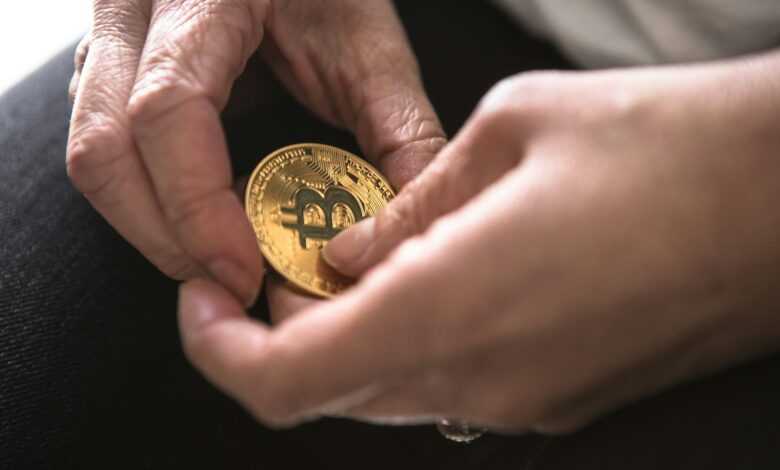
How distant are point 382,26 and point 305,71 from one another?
0.41 ft

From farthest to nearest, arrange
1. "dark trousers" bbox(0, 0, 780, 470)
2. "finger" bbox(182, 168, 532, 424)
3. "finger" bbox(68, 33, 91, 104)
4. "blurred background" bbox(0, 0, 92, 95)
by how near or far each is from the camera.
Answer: "blurred background" bbox(0, 0, 92, 95) < "finger" bbox(68, 33, 91, 104) < "dark trousers" bbox(0, 0, 780, 470) < "finger" bbox(182, 168, 532, 424)

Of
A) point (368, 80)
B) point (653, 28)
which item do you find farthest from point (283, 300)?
point (653, 28)

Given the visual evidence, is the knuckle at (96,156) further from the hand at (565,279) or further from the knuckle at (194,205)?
the hand at (565,279)

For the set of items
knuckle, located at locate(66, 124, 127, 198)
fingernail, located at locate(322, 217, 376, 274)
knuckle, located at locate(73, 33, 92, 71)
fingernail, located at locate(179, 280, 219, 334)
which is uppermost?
knuckle, located at locate(73, 33, 92, 71)

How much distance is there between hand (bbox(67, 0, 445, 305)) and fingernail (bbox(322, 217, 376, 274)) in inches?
3.3

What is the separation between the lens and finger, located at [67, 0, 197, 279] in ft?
2.74

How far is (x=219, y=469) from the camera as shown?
956 mm

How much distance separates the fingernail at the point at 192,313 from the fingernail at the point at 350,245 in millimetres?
159

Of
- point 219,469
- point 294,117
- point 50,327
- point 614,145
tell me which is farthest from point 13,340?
point 614,145

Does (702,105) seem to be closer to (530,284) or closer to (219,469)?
(530,284)

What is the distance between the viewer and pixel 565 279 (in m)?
0.63

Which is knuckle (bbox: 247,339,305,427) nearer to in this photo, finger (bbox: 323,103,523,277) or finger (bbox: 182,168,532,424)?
finger (bbox: 182,168,532,424)

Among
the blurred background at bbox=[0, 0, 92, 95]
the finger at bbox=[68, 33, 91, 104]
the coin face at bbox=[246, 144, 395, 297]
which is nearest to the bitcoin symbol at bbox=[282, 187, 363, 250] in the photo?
the coin face at bbox=[246, 144, 395, 297]

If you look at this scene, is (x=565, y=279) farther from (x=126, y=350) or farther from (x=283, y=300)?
(x=126, y=350)
